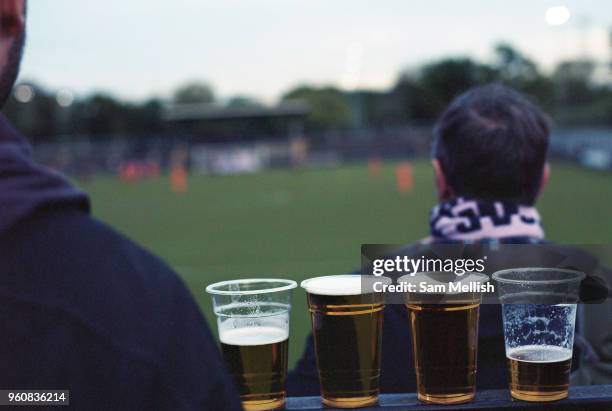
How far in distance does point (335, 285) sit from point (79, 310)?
1.69 ft

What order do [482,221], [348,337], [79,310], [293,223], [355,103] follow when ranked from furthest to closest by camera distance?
1. [355,103]
2. [293,223]
3. [482,221]
4. [348,337]
5. [79,310]

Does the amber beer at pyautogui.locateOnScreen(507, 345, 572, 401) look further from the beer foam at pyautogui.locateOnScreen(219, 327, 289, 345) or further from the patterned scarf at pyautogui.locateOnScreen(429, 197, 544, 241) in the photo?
the patterned scarf at pyautogui.locateOnScreen(429, 197, 544, 241)

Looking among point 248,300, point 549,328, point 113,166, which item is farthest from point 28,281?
point 113,166

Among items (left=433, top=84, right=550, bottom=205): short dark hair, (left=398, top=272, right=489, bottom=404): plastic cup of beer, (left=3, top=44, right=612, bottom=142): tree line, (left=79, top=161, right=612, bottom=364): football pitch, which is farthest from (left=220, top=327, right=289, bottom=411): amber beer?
(left=3, top=44, right=612, bottom=142): tree line

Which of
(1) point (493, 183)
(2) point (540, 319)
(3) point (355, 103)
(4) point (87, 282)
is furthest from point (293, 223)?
(3) point (355, 103)

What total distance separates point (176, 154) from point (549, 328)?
53063 millimetres

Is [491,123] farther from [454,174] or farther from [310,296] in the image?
[310,296]

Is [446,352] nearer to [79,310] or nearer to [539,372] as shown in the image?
[539,372]

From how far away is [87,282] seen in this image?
0.95 metres

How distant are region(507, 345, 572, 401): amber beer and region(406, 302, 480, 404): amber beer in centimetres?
9

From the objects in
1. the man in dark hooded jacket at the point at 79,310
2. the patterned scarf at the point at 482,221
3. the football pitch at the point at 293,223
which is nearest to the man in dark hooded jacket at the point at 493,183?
A: the patterned scarf at the point at 482,221

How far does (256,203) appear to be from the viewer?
22344 millimetres

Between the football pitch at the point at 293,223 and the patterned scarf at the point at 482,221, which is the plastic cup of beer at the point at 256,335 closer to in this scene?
the patterned scarf at the point at 482,221

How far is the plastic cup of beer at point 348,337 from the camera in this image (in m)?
1.29
